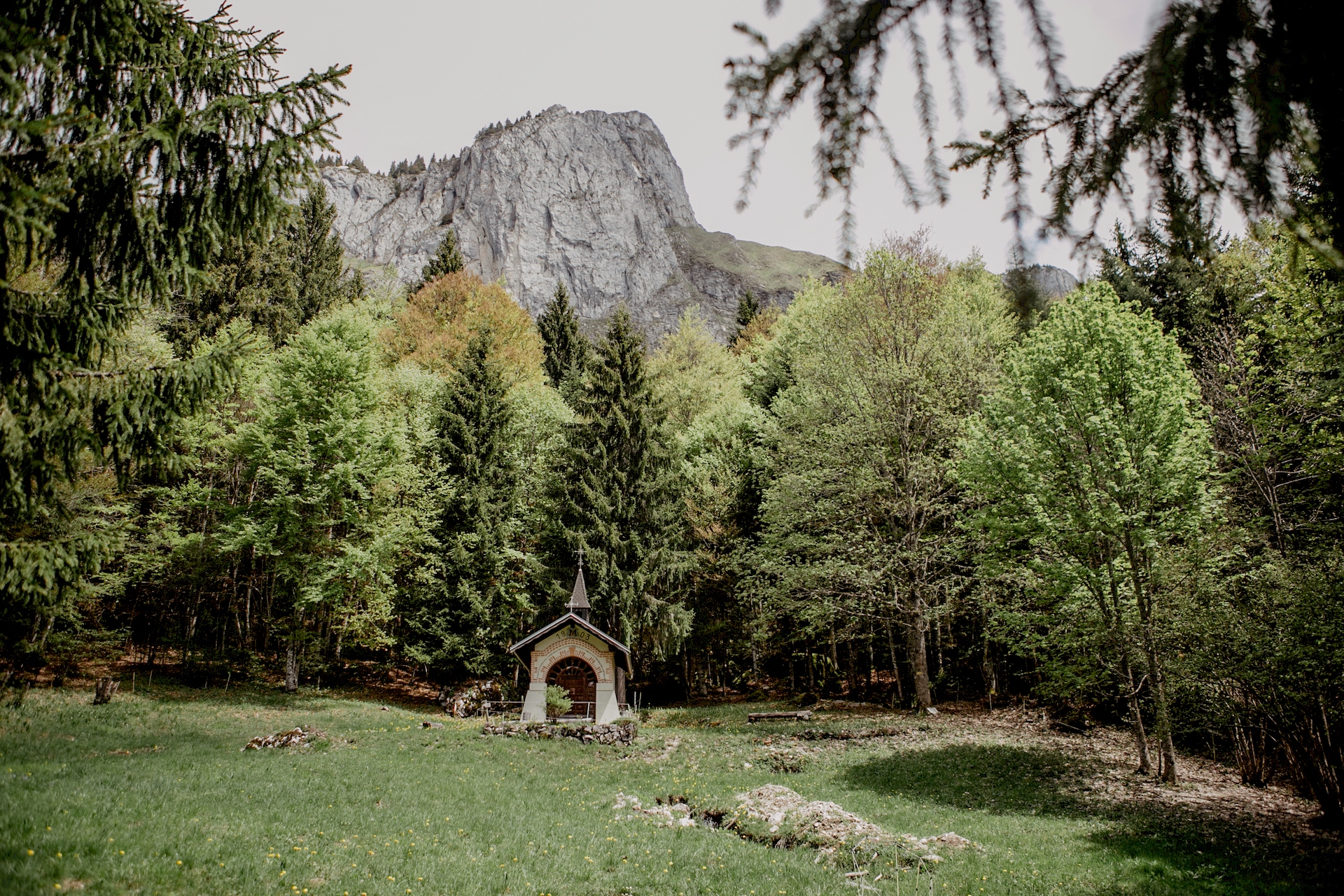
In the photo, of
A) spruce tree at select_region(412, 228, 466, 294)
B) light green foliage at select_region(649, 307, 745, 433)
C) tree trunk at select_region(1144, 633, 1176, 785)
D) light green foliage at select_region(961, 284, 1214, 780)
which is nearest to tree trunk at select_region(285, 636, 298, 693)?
light green foliage at select_region(649, 307, 745, 433)

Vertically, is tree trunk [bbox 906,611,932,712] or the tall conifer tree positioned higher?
the tall conifer tree

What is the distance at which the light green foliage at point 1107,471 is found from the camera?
39.1 ft

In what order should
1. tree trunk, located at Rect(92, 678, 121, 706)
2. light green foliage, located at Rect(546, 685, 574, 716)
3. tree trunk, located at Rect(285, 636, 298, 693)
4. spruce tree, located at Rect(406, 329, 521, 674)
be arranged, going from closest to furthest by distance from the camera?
tree trunk, located at Rect(92, 678, 121, 706) < light green foliage, located at Rect(546, 685, 574, 716) < tree trunk, located at Rect(285, 636, 298, 693) < spruce tree, located at Rect(406, 329, 521, 674)

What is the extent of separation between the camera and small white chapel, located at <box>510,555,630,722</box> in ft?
64.4

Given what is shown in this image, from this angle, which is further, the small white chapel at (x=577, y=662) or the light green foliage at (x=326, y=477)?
the light green foliage at (x=326, y=477)

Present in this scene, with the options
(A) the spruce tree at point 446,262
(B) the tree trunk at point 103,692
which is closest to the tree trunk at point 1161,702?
(B) the tree trunk at point 103,692

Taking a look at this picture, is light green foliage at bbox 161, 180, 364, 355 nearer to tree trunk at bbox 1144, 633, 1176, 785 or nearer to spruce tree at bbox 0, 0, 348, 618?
spruce tree at bbox 0, 0, 348, 618

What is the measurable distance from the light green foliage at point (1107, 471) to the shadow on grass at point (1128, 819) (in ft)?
6.47

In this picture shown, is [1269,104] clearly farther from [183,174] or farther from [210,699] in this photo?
[210,699]

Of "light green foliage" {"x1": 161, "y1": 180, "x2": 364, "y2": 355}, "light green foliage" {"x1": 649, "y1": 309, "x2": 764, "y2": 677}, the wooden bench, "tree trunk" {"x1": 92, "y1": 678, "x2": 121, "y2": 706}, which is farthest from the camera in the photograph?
"light green foliage" {"x1": 161, "y1": 180, "x2": 364, "y2": 355}

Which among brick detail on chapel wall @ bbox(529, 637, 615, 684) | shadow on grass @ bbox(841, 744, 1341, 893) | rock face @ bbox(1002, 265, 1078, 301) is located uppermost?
rock face @ bbox(1002, 265, 1078, 301)

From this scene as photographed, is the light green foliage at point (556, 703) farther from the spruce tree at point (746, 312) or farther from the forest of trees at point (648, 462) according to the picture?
the spruce tree at point (746, 312)

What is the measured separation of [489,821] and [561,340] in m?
36.8

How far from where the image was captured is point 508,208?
90.6 metres
